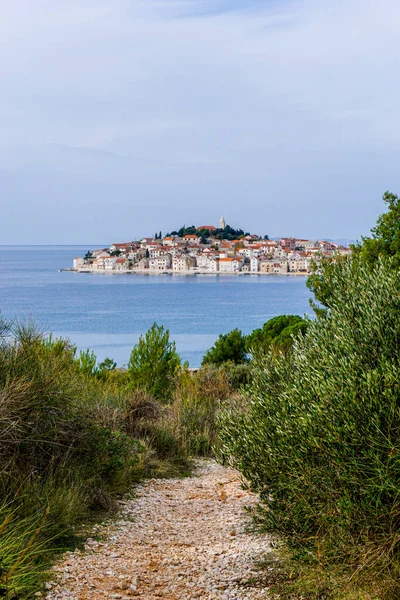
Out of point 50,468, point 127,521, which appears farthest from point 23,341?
point 127,521

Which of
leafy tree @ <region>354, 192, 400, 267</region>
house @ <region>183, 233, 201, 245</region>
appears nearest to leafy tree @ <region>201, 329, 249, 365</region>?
leafy tree @ <region>354, 192, 400, 267</region>

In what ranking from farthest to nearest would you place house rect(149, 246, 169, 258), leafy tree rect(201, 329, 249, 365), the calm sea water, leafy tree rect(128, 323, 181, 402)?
house rect(149, 246, 169, 258) < the calm sea water < leafy tree rect(201, 329, 249, 365) < leafy tree rect(128, 323, 181, 402)

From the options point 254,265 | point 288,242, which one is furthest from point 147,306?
point 288,242

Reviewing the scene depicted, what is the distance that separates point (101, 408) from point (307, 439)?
13.3 feet

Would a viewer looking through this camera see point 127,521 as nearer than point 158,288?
Yes

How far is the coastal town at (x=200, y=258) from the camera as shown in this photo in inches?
4473

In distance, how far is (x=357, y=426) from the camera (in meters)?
3.93

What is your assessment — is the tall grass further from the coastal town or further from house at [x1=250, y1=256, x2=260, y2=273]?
house at [x1=250, y1=256, x2=260, y2=273]

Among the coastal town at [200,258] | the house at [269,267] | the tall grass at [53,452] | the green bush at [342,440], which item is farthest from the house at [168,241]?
the green bush at [342,440]

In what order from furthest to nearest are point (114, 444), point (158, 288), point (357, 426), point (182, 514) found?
point (158, 288), point (114, 444), point (182, 514), point (357, 426)

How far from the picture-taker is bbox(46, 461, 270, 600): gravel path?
4363 millimetres

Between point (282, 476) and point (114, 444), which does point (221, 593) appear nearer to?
point (282, 476)

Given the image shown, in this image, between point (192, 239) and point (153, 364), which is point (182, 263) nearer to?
point (192, 239)

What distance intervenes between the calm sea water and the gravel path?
2611 cm
